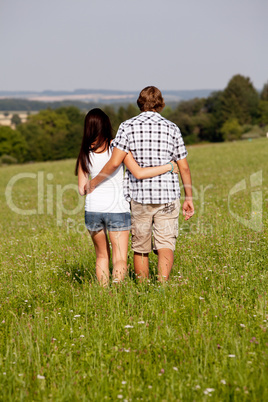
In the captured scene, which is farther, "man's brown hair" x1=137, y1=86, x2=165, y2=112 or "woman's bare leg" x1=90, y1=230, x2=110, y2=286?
"woman's bare leg" x1=90, y1=230, x2=110, y2=286

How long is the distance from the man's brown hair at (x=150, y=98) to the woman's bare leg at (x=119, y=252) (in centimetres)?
151

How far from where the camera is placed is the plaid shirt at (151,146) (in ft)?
15.8

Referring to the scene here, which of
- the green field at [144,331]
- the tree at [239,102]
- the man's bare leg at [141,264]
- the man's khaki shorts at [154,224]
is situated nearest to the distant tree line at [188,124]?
the tree at [239,102]

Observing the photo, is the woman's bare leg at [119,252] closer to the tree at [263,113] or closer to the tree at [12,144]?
the tree at [12,144]

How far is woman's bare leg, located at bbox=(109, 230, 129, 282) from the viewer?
521 centimetres

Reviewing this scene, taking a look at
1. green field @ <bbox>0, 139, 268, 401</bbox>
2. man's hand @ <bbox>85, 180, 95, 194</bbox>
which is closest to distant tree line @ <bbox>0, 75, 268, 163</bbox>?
green field @ <bbox>0, 139, 268, 401</bbox>

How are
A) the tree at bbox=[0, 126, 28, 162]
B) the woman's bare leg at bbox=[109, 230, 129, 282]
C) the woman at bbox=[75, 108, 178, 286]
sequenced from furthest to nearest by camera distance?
the tree at bbox=[0, 126, 28, 162] → the woman's bare leg at bbox=[109, 230, 129, 282] → the woman at bbox=[75, 108, 178, 286]

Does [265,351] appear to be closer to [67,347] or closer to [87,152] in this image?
[67,347]

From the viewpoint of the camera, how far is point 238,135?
97.4m

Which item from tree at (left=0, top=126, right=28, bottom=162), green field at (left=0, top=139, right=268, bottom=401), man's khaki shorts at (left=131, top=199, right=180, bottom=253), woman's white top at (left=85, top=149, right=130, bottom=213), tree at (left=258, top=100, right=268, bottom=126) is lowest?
green field at (left=0, top=139, right=268, bottom=401)

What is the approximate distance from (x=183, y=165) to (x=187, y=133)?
114 metres

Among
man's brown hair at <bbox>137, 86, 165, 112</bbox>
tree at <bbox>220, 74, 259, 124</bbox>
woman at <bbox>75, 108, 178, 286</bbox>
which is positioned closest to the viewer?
man's brown hair at <bbox>137, 86, 165, 112</bbox>

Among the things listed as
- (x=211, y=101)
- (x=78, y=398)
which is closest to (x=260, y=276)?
(x=78, y=398)

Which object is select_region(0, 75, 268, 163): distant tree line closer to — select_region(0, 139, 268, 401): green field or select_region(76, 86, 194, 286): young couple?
select_region(0, 139, 268, 401): green field
